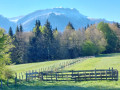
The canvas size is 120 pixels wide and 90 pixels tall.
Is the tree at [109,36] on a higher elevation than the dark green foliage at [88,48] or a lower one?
higher

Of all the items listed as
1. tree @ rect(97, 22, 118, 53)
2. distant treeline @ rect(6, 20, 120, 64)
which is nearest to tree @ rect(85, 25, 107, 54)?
distant treeline @ rect(6, 20, 120, 64)

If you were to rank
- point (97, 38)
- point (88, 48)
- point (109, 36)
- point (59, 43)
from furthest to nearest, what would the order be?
point (109, 36) < point (97, 38) < point (88, 48) < point (59, 43)

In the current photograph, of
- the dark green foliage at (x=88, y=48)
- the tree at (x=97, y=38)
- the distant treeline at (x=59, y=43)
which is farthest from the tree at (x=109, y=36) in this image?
the dark green foliage at (x=88, y=48)

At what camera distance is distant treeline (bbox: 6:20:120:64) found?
298 feet

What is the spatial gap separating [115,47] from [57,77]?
87159mm

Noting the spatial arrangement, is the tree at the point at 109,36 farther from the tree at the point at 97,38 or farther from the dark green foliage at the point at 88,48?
the dark green foliage at the point at 88,48

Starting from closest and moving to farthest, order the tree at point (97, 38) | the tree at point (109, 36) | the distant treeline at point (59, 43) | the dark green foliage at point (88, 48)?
the distant treeline at point (59, 43) → the dark green foliage at point (88, 48) → the tree at point (97, 38) → the tree at point (109, 36)

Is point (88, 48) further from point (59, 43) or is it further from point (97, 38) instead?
point (59, 43)

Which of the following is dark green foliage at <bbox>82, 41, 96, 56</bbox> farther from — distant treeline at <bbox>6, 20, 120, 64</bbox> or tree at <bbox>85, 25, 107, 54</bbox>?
tree at <bbox>85, 25, 107, 54</bbox>

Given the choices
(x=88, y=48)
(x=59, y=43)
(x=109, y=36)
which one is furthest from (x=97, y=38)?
(x=59, y=43)

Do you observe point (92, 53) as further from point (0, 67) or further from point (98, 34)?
point (0, 67)

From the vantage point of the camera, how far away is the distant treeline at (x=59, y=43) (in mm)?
90750

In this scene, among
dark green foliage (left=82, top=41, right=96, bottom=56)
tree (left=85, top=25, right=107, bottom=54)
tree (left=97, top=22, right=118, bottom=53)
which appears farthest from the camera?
tree (left=97, top=22, right=118, bottom=53)

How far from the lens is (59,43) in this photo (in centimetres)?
9800
